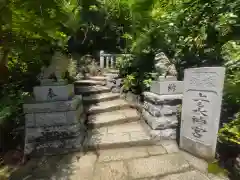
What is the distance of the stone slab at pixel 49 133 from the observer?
2.49 m

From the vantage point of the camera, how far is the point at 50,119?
2.50 meters

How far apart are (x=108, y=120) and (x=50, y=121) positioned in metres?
1.22

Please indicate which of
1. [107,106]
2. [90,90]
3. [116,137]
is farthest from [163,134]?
[90,90]

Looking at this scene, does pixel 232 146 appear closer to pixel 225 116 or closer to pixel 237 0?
pixel 225 116

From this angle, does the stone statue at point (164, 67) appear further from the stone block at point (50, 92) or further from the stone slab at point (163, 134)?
the stone block at point (50, 92)

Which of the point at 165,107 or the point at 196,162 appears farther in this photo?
the point at 165,107

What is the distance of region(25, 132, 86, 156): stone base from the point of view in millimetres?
2488

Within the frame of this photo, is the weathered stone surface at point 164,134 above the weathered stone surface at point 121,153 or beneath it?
above

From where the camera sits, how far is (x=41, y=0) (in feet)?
3.74

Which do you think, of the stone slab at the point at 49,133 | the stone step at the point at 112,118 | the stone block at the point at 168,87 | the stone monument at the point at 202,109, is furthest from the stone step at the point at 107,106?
the stone monument at the point at 202,109

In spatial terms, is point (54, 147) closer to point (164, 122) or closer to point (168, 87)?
point (164, 122)

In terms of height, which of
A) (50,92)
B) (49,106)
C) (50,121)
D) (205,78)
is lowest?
(50,121)

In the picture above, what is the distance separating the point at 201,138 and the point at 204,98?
1.94 ft

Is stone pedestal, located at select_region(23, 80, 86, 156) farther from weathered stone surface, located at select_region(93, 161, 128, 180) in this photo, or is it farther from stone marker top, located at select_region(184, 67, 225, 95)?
stone marker top, located at select_region(184, 67, 225, 95)
